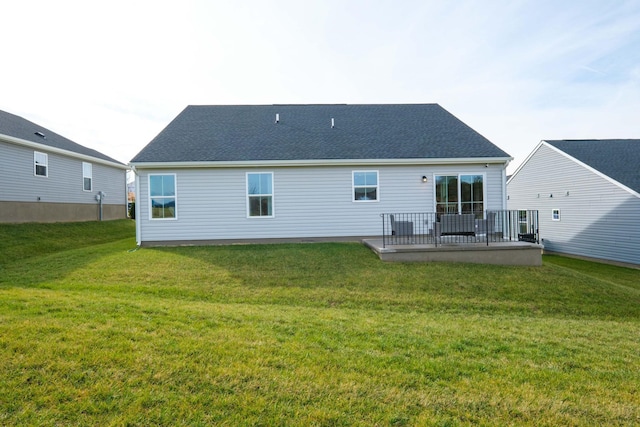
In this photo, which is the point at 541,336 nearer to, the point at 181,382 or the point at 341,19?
the point at 181,382

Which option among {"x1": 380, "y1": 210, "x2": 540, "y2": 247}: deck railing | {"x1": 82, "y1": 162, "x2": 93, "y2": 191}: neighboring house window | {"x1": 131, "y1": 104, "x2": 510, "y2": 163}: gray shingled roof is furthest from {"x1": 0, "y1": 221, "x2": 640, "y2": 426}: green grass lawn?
{"x1": 82, "y1": 162, "x2": 93, "y2": 191}: neighboring house window

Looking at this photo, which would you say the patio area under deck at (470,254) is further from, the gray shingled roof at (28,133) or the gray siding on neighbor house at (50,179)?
the gray shingled roof at (28,133)

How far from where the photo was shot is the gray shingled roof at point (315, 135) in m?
11.9

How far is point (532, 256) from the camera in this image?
8.98 metres

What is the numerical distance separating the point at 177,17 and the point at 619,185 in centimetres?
2060

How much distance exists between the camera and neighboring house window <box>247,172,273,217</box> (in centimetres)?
1186

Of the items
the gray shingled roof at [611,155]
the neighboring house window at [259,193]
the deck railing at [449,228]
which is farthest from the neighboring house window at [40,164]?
the gray shingled roof at [611,155]

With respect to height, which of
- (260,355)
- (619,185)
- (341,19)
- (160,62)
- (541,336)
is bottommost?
(541,336)

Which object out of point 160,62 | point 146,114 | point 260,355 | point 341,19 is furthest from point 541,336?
point 146,114

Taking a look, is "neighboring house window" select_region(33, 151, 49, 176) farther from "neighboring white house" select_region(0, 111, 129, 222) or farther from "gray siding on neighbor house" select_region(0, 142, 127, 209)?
"gray siding on neighbor house" select_region(0, 142, 127, 209)

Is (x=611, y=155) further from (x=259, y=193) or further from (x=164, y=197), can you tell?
(x=164, y=197)

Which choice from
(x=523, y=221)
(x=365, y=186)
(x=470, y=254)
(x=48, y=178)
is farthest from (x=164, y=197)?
(x=523, y=221)

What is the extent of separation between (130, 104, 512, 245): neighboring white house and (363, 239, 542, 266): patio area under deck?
3336mm

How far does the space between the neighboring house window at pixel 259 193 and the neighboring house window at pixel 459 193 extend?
21.1 feet
